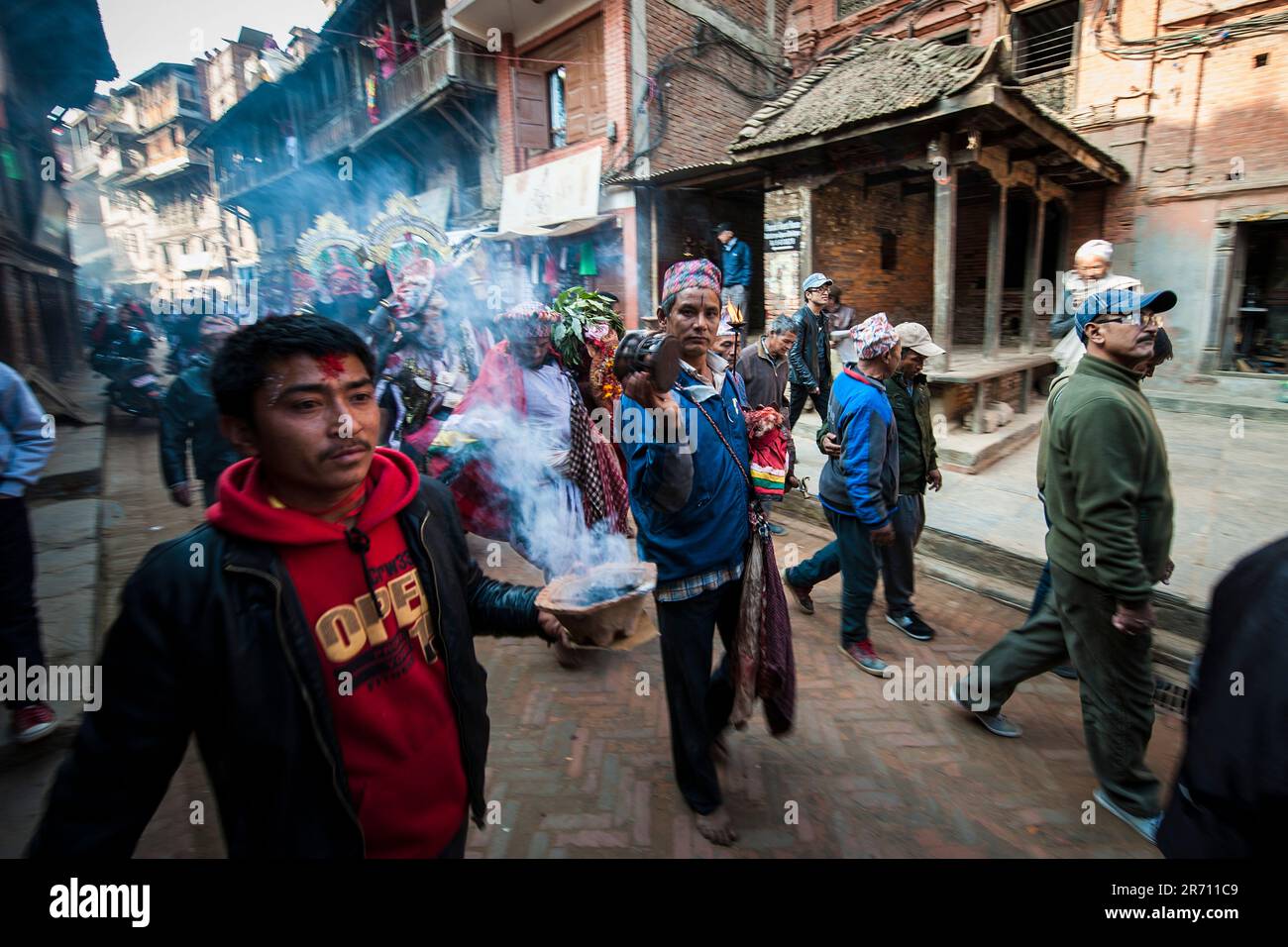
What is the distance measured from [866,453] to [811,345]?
3.47m

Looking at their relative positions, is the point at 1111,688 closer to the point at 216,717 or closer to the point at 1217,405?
the point at 216,717

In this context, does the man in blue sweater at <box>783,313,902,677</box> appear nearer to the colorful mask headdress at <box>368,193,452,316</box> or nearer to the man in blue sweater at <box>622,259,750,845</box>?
the man in blue sweater at <box>622,259,750,845</box>

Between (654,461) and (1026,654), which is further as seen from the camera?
(1026,654)

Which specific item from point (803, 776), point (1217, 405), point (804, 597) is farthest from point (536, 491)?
point (1217, 405)

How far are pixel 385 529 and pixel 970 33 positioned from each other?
16175mm

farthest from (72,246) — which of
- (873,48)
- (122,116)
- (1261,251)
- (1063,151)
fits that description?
(1261,251)

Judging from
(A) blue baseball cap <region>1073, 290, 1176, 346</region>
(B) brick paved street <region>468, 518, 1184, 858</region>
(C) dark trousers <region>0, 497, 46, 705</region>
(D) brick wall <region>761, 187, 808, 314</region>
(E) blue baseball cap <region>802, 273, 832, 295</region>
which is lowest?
(B) brick paved street <region>468, 518, 1184, 858</region>

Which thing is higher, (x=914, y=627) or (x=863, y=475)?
(x=863, y=475)

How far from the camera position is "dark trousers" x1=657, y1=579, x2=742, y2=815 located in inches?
92.5

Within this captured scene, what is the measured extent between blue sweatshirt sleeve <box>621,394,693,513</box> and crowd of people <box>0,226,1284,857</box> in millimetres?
10

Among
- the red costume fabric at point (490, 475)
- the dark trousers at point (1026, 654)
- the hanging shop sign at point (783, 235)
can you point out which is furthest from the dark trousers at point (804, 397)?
the dark trousers at point (1026, 654)

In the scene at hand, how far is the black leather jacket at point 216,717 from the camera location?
1.12 metres

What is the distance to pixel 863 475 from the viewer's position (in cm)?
326

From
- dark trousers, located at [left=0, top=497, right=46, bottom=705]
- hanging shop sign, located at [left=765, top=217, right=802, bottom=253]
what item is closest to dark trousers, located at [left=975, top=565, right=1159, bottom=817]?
dark trousers, located at [left=0, top=497, right=46, bottom=705]
